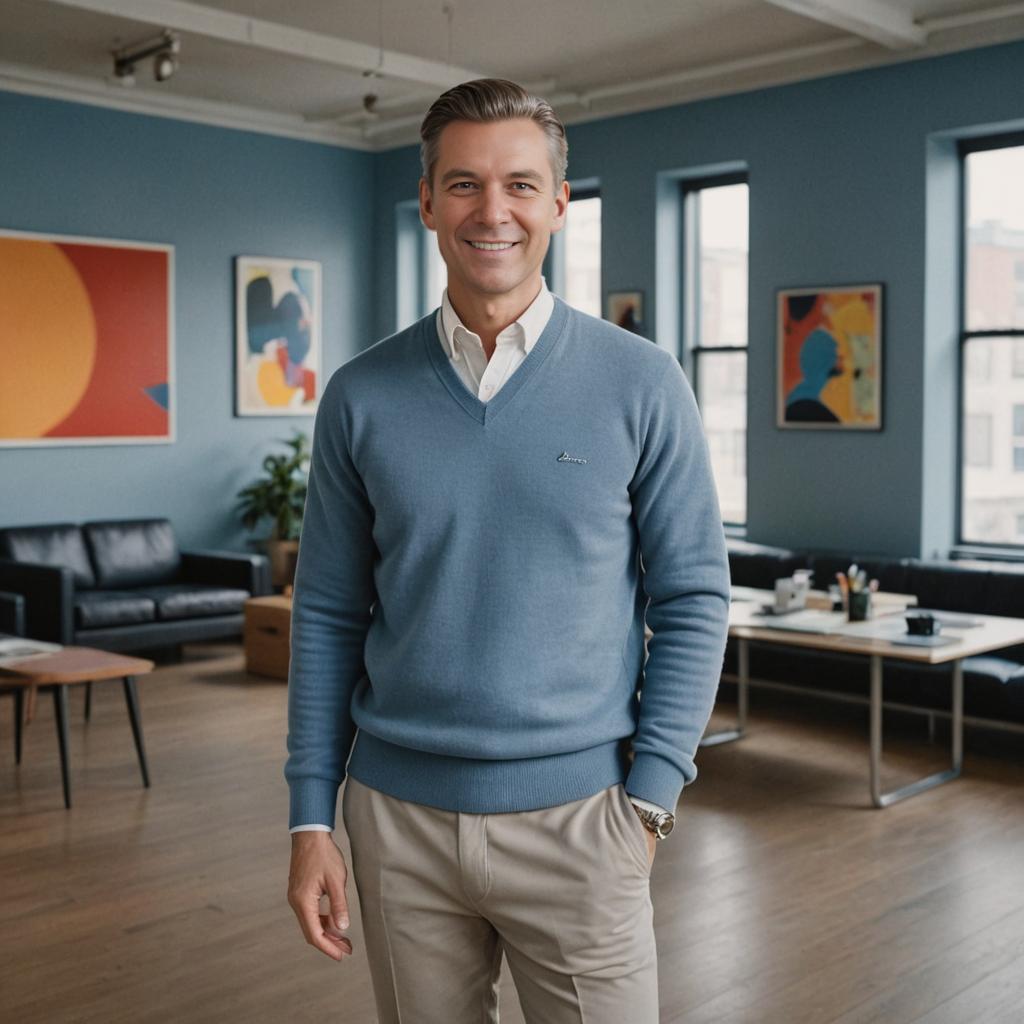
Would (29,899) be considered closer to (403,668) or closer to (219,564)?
(403,668)

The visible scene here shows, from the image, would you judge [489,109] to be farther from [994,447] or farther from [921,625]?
[994,447]

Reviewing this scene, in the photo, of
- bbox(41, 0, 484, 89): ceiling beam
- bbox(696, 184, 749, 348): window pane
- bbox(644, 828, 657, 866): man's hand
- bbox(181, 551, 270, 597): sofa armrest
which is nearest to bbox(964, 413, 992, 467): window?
bbox(696, 184, 749, 348): window pane

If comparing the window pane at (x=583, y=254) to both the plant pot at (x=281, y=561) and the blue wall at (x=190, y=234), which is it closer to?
the blue wall at (x=190, y=234)

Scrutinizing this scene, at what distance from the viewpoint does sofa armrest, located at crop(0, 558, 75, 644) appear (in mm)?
6977

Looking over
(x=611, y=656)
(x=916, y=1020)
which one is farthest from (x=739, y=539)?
(x=611, y=656)

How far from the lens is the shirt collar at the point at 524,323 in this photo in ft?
5.26

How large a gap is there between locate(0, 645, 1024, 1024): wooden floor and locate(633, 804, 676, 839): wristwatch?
181 cm

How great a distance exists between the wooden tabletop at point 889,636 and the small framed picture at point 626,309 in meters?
2.87

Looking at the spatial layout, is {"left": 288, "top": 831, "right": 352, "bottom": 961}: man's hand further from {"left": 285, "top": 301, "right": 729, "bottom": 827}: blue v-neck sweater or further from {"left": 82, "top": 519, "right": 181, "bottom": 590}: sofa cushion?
{"left": 82, "top": 519, "right": 181, "bottom": 590}: sofa cushion

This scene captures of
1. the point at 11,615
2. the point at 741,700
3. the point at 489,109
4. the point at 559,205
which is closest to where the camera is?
the point at 489,109

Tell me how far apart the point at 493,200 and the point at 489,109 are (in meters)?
0.10

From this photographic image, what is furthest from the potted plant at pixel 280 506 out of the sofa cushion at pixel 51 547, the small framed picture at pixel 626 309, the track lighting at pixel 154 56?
the track lighting at pixel 154 56

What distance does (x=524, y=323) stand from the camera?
1.60m

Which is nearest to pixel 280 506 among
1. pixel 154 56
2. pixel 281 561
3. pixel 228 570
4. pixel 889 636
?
pixel 281 561
